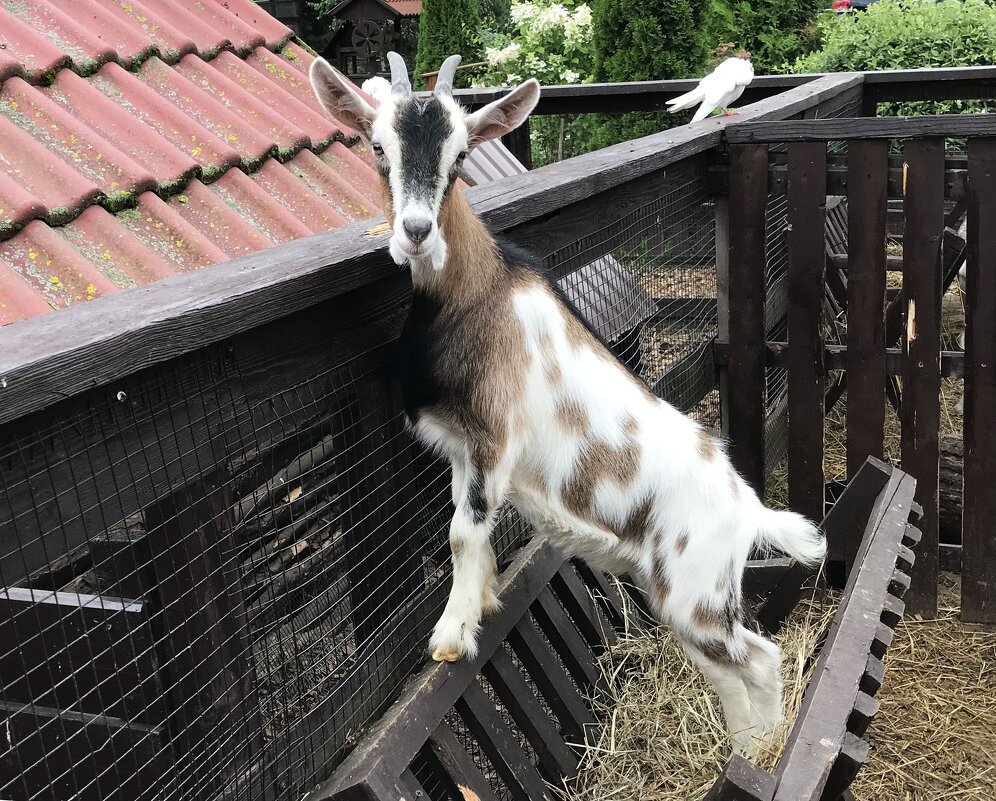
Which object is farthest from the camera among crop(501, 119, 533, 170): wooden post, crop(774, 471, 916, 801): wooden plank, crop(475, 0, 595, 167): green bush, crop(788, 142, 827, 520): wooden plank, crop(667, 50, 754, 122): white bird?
crop(475, 0, 595, 167): green bush

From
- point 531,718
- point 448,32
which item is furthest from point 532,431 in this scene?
point 448,32

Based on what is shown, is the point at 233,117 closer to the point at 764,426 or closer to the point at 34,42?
the point at 34,42

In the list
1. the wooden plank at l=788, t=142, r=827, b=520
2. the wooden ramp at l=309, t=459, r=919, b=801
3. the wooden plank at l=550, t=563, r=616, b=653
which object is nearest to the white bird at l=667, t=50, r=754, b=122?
the wooden plank at l=788, t=142, r=827, b=520

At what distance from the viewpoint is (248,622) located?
82.3 inches

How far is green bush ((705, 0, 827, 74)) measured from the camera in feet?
39.9

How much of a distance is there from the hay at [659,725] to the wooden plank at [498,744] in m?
0.19

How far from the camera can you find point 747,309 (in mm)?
4340

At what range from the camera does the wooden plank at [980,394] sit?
3852mm

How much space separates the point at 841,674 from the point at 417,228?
1.26 meters

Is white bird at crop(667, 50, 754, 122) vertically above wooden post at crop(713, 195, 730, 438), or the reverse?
white bird at crop(667, 50, 754, 122)

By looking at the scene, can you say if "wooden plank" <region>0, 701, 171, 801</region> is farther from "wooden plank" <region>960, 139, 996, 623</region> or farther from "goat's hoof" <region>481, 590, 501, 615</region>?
"wooden plank" <region>960, 139, 996, 623</region>

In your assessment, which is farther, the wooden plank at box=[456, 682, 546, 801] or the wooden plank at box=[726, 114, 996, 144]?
the wooden plank at box=[726, 114, 996, 144]

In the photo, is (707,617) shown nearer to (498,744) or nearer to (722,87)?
(498,744)

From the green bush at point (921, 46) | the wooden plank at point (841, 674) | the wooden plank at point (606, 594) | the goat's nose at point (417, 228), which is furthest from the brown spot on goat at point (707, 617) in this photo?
the green bush at point (921, 46)
